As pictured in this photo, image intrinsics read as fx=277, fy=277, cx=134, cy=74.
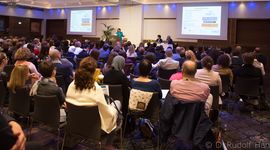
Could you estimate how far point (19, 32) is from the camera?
1916 cm

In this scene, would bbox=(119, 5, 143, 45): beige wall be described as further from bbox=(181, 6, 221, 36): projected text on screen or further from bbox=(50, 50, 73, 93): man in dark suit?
bbox=(50, 50, 73, 93): man in dark suit

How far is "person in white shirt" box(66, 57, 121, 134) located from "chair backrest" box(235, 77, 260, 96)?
10.3 ft

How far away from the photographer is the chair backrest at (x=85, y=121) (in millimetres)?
2865

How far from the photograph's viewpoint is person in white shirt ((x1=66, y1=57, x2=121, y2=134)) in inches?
116

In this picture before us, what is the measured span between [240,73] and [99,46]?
5121mm

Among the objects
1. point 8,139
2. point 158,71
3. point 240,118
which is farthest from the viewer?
point 158,71

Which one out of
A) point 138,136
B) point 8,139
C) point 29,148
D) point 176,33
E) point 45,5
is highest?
point 45,5

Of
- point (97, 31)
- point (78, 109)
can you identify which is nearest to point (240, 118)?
point (78, 109)

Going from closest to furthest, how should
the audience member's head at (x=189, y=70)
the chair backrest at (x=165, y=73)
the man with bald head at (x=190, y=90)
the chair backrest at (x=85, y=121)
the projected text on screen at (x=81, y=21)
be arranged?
the chair backrest at (x=85, y=121)
the man with bald head at (x=190, y=90)
the audience member's head at (x=189, y=70)
the chair backrest at (x=165, y=73)
the projected text on screen at (x=81, y=21)

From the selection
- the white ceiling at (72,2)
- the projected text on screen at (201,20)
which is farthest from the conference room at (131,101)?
the white ceiling at (72,2)

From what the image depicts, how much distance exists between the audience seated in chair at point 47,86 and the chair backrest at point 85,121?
440 millimetres

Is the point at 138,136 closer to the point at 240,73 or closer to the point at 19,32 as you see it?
the point at 240,73

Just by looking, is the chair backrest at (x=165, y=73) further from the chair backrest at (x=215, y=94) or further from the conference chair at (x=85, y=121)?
the conference chair at (x=85, y=121)

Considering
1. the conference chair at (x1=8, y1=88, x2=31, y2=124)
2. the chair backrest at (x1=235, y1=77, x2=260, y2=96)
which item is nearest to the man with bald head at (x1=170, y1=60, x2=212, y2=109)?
the conference chair at (x1=8, y1=88, x2=31, y2=124)
